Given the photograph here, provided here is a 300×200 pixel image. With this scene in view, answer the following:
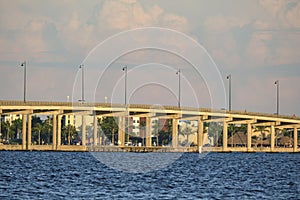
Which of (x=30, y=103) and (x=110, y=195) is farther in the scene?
(x=30, y=103)

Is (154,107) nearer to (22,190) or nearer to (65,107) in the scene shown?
(65,107)

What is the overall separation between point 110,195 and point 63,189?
5276 millimetres

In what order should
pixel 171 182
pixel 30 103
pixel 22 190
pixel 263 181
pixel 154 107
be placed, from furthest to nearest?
pixel 154 107
pixel 30 103
pixel 263 181
pixel 171 182
pixel 22 190

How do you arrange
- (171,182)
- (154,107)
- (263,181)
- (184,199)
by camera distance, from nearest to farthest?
(184,199), (171,182), (263,181), (154,107)

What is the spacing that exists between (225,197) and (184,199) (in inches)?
133

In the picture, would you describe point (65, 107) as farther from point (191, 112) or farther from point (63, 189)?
point (63, 189)

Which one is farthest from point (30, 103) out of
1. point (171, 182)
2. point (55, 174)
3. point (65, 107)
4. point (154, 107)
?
point (171, 182)

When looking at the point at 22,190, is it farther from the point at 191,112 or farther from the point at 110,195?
the point at 191,112

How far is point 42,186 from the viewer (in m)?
68.2

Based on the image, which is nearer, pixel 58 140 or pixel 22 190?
pixel 22 190

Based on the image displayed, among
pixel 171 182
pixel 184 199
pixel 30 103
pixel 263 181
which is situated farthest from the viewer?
pixel 30 103

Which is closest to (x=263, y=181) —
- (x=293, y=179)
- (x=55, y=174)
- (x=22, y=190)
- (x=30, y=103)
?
(x=293, y=179)

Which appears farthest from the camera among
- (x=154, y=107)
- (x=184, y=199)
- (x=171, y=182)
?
(x=154, y=107)

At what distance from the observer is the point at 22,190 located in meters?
64.3
